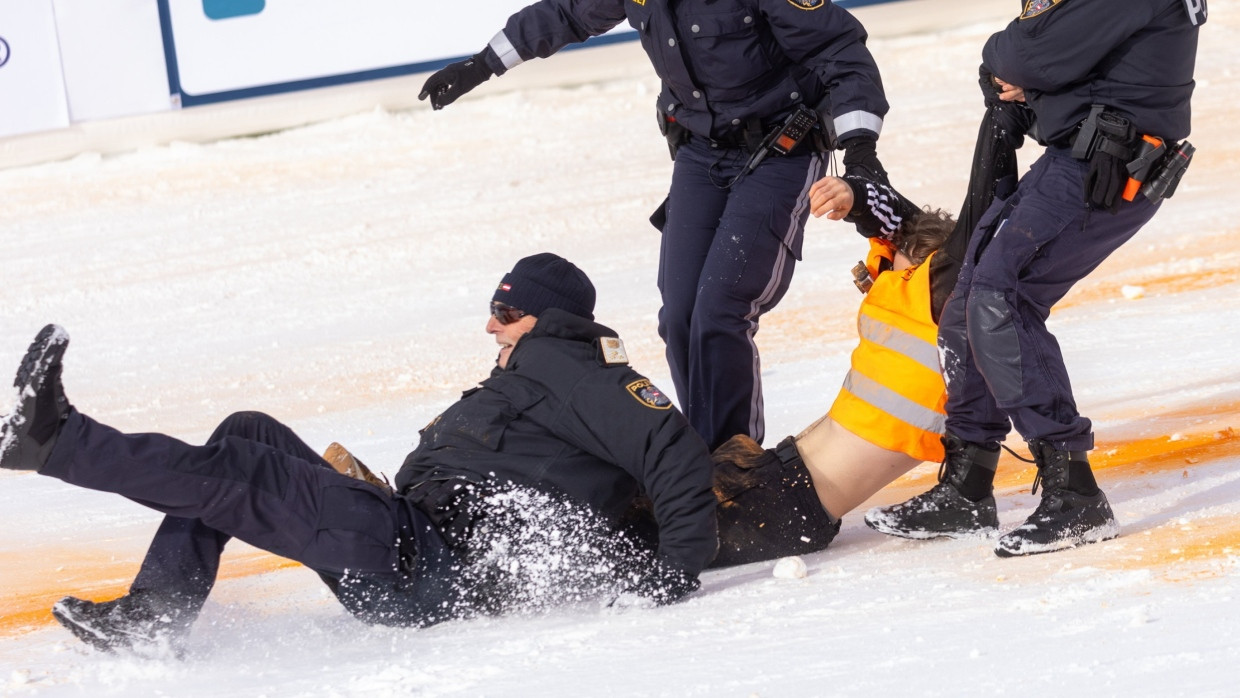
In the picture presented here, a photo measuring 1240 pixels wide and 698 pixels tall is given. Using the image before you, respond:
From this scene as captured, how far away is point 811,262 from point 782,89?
108 inches

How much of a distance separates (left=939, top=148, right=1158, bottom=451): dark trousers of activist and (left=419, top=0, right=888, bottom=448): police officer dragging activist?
599mm

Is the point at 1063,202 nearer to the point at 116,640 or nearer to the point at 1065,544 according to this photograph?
the point at 1065,544

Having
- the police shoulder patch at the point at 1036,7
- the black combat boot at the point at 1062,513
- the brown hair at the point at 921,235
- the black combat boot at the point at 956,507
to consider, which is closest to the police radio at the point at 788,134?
the brown hair at the point at 921,235

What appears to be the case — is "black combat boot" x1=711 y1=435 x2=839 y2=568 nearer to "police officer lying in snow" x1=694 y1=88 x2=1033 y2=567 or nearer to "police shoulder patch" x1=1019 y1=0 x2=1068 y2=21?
"police officer lying in snow" x1=694 y1=88 x2=1033 y2=567

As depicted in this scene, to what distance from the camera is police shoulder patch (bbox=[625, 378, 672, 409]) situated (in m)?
2.93

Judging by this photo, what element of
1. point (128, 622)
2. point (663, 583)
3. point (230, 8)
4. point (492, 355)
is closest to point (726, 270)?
point (663, 583)

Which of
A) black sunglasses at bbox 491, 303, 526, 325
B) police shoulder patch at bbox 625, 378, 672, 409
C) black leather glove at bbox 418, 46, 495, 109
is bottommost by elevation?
police shoulder patch at bbox 625, 378, 672, 409

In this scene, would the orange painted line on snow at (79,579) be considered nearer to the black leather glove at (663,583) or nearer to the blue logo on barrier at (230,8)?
the black leather glove at (663,583)

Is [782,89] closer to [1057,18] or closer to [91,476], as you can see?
[1057,18]

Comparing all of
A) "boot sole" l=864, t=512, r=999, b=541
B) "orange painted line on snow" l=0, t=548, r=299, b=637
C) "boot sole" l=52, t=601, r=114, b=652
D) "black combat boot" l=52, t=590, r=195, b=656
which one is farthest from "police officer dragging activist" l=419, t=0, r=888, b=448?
"boot sole" l=52, t=601, r=114, b=652

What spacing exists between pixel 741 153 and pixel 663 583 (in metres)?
1.45

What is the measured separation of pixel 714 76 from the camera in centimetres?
391

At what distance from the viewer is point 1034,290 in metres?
3.17

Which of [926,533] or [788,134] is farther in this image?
[788,134]
